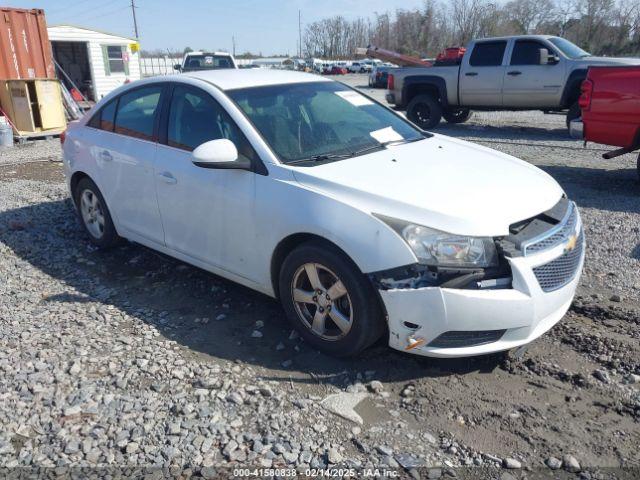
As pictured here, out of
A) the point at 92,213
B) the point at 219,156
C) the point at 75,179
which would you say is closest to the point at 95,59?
the point at 75,179

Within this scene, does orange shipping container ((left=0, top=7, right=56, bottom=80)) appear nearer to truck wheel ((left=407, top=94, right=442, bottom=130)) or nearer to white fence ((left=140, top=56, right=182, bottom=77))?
truck wheel ((left=407, top=94, right=442, bottom=130))

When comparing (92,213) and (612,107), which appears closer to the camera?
(92,213)

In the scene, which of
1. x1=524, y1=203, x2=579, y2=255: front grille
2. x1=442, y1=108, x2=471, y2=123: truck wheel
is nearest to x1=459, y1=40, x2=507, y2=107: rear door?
x1=442, y1=108, x2=471, y2=123: truck wheel

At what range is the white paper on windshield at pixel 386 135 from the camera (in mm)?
4078

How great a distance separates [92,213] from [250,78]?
223 centimetres

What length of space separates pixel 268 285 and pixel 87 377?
1.24 meters

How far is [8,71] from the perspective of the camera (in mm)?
12953

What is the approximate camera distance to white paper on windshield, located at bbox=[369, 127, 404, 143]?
13.4ft

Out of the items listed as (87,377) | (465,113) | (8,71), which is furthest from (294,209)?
(8,71)

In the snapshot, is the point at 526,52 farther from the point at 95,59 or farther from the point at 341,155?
the point at 95,59

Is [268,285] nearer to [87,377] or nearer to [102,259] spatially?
[87,377]

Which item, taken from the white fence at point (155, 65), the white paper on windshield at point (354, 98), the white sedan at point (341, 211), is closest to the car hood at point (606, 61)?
the white sedan at point (341, 211)

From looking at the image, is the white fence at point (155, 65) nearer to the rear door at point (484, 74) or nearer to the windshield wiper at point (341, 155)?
the rear door at point (484, 74)

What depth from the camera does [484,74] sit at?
40.4 feet
